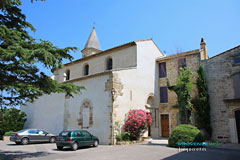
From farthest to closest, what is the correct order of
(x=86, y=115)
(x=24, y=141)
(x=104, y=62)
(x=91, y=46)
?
(x=91, y=46), (x=104, y=62), (x=86, y=115), (x=24, y=141)

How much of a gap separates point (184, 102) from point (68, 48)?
10.1 meters

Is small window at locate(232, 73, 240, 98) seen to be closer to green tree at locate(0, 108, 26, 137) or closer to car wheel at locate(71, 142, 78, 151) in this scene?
car wheel at locate(71, 142, 78, 151)

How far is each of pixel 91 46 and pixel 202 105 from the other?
832 inches

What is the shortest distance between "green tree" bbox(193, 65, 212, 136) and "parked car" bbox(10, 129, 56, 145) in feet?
42.1

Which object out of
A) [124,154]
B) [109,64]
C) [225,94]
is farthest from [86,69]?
[225,94]

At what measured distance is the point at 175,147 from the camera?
12.1 meters

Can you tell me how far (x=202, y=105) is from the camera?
54.0 feet

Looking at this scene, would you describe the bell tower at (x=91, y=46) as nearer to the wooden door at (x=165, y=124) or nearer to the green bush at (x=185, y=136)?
the wooden door at (x=165, y=124)

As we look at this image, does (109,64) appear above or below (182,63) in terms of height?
above

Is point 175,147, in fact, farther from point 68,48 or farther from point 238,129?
point 68,48

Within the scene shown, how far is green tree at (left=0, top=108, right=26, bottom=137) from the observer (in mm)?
20344

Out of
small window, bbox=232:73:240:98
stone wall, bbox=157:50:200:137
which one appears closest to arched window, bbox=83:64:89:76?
stone wall, bbox=157:50:200:137

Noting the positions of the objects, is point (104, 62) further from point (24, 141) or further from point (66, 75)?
point (24, 141)

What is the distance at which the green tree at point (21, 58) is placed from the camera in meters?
7.84
